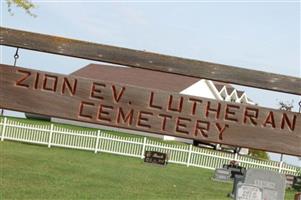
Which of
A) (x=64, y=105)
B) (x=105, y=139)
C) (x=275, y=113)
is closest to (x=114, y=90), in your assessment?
(x=64, y=105)

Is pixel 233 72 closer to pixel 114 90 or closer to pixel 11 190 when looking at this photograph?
pixel 114 90

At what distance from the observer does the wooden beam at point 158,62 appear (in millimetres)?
5156

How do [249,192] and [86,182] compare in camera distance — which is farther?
[86,182]

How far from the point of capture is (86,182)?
16.7 meters

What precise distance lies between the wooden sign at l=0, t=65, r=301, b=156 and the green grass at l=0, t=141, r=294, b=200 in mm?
7975

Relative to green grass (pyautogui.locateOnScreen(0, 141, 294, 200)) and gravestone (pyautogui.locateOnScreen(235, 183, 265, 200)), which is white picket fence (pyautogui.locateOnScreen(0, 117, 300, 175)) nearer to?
green grass (pyautogui.locateOnScreen(0, 141, 294, 200))

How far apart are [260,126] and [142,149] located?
87.5 feet

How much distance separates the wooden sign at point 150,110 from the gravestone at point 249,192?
0.44m

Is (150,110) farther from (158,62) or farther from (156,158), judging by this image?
(156,158)

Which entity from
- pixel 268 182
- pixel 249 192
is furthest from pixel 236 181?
pixel 249 192

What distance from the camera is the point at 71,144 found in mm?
31328

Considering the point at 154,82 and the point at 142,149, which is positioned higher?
the point at 154,82

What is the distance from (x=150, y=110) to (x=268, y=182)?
1.41 m

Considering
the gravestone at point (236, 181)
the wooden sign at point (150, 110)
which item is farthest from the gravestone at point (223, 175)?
the wooden sign at point (150, 110)
